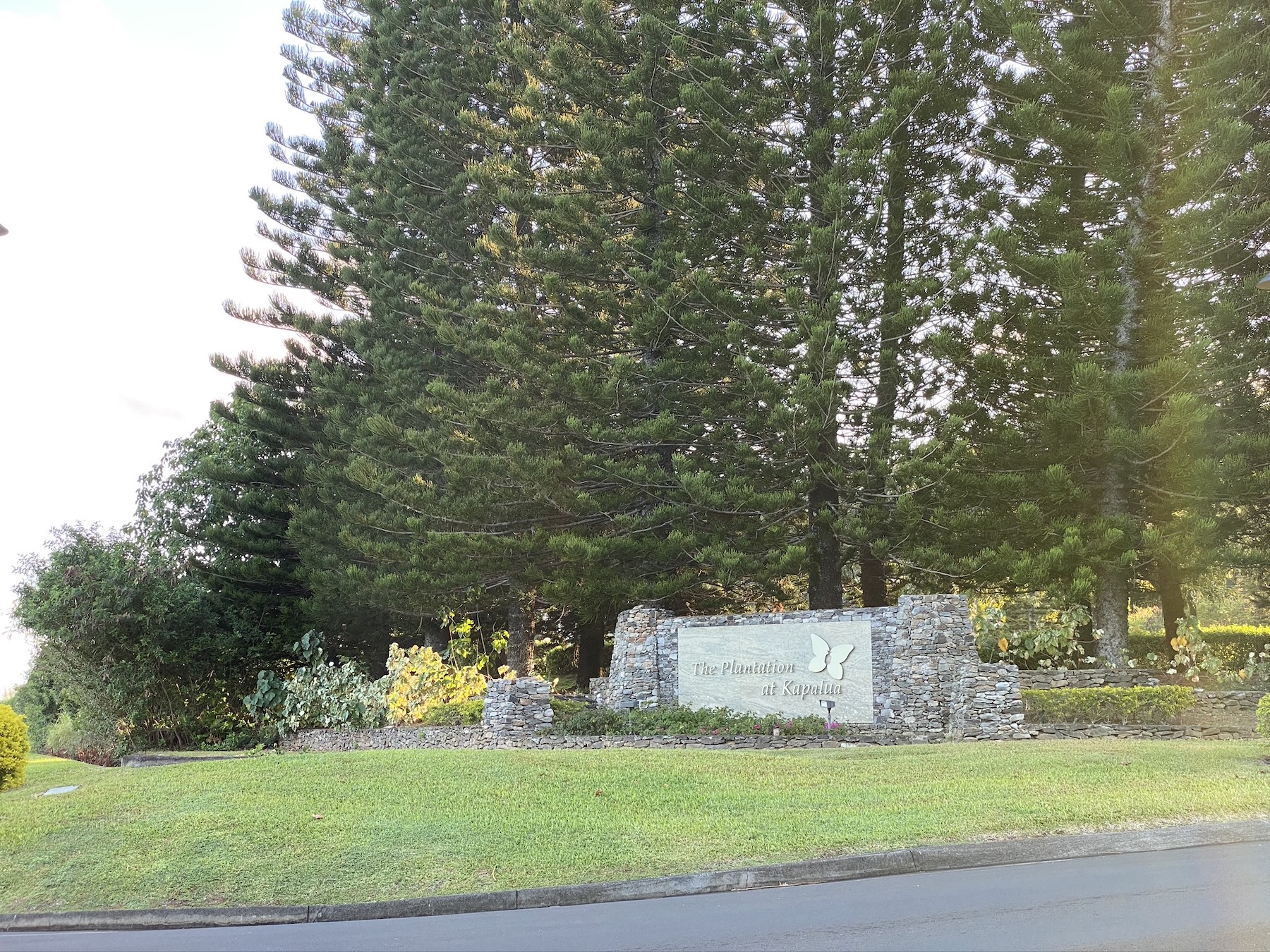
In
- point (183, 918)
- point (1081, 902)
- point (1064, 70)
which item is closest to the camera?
point (1081, 902)

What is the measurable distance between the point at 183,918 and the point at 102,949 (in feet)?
1.79

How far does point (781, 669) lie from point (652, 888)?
8.57m

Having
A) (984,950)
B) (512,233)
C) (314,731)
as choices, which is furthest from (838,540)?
(984,950)

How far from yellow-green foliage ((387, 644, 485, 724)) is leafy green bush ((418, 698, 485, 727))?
0.65 feet

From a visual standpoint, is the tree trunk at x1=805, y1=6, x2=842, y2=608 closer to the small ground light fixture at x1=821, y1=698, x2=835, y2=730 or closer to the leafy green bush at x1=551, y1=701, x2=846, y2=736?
the small ground light fixture at x1=821, y1=698, x2=835, y2=730

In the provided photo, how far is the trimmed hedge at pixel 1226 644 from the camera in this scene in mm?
18500

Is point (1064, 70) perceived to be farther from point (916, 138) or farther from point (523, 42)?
point (523, 42)

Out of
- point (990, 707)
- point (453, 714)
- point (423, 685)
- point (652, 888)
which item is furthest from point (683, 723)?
point (652, 888)

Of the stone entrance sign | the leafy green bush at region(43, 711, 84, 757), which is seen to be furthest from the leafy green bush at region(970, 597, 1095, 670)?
Answer: the leafy green bush at region(43, 711, 84, 757)

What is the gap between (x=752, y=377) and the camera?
1680 cm

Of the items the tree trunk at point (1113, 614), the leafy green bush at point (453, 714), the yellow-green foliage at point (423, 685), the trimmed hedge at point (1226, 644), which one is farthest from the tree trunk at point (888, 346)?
the yellow-green foliage at point (423, 685)

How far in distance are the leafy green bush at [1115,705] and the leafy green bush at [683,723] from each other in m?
2.79

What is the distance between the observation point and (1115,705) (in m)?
13.5

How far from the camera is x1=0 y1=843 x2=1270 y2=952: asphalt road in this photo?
213 inches
